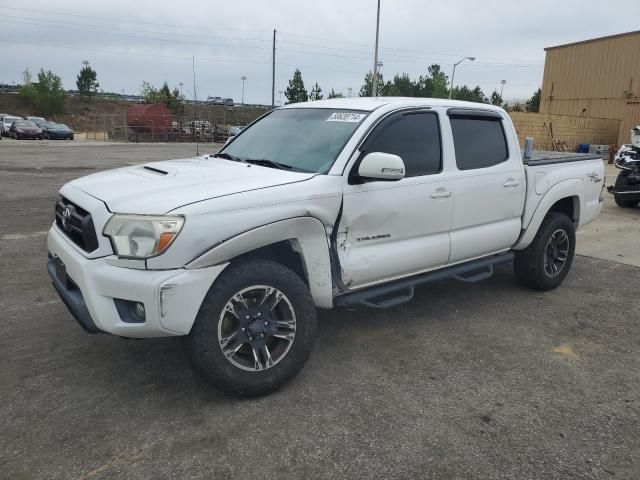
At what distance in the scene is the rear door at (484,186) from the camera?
4219 mm

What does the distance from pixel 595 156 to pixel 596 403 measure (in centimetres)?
338

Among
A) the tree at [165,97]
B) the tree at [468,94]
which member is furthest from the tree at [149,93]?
the tree at [468,94]

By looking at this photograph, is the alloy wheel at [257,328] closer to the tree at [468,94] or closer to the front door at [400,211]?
the front door at [400,211]

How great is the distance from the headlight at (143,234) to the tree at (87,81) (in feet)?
→ 257

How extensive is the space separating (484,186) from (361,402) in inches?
83.7

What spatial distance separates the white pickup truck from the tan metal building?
2757 cm

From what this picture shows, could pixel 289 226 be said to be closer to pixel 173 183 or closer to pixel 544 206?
pixel 173 183

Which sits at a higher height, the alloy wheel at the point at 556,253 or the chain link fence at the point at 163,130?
the chain link fence at the point at 163,130

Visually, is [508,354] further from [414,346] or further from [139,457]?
[139,457]

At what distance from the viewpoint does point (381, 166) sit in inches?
130

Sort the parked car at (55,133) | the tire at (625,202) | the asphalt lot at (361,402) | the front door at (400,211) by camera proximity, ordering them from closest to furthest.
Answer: the asphalt lot at (361,402)
the front door at (400,211)
the tire at (625,202)
the parked car at (55,133)

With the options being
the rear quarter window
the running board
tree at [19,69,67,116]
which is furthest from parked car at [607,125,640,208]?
tree at [19,69,67,116]

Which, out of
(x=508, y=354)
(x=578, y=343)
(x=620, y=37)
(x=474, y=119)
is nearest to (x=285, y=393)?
(x=508, y=354)

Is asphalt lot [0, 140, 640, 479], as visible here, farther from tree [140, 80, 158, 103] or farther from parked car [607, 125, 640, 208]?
tree [140, 80, 158, 103]
